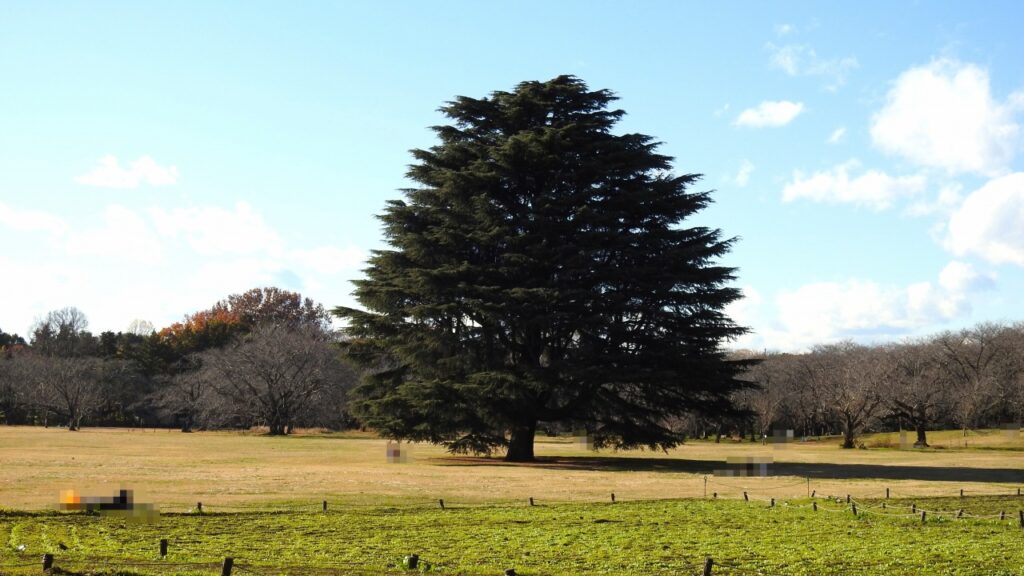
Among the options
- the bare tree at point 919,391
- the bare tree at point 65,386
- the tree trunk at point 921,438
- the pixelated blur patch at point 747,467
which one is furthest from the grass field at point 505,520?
the bare tree at point 65,386

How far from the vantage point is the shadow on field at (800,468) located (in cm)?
3772

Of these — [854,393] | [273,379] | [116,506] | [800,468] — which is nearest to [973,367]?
[854,393]

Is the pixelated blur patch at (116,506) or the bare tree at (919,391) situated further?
the bare tree at (919,391)

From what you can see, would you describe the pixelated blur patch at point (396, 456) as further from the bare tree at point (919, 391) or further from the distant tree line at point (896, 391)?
the bare tree at point (919, 391)

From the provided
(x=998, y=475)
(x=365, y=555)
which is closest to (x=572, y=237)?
(x=998, y=475)

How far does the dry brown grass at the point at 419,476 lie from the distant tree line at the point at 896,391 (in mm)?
18891

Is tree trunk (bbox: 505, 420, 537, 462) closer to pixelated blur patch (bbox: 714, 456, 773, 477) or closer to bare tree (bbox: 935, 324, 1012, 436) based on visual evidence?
pixelated blur patch (bbox: 714, 456, 773, 477)

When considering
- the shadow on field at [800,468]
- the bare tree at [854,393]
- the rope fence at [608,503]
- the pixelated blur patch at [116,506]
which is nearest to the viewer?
the rope fence at [608,503]

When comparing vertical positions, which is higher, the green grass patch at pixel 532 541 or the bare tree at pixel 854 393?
the bare tree at pixel 854 393

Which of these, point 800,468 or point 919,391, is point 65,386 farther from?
point 919,391

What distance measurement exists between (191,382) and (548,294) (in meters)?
60.3

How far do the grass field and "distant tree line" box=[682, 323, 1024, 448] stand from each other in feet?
98.7

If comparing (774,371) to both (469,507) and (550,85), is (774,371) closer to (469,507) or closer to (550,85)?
(550,85)

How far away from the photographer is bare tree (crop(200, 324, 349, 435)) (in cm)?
8375
